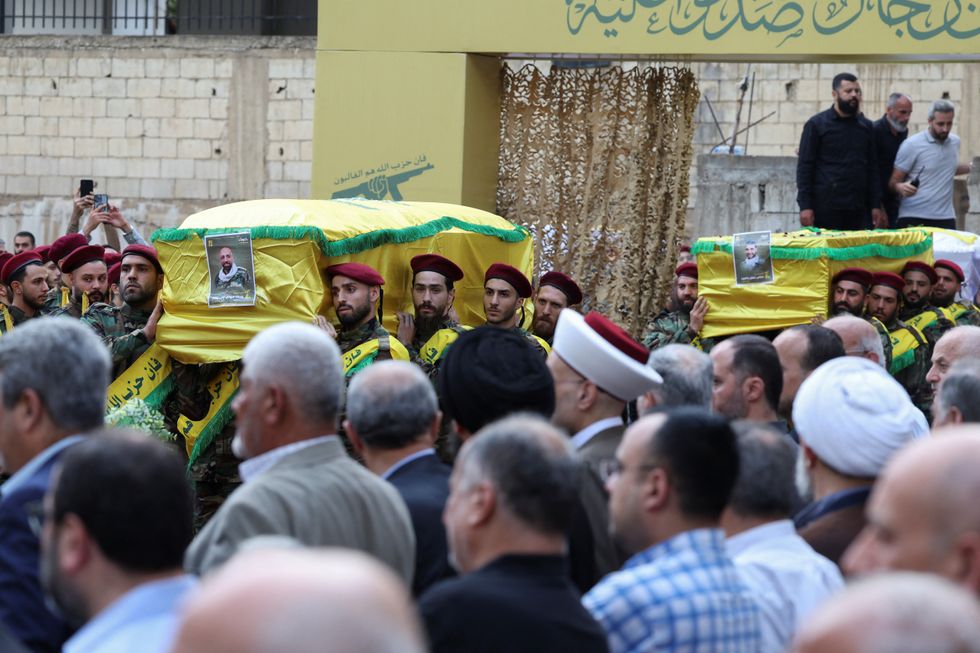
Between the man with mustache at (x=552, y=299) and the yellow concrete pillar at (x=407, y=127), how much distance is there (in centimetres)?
146

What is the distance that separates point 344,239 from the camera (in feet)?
24.4

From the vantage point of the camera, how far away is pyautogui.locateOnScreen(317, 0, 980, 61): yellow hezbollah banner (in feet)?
29.8

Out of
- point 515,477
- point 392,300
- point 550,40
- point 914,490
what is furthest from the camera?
point 550,40

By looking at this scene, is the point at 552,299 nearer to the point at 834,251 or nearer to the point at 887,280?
the point at 834,251

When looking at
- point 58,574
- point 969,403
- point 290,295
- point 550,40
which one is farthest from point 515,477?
point 550,40

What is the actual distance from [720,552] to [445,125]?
23.0 feet

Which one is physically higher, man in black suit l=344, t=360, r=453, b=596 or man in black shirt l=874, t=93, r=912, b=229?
man in black shirt l=874, t=93, r=912, b=229

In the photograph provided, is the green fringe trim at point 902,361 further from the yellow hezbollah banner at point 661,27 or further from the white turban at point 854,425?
the white turban at point 854,425

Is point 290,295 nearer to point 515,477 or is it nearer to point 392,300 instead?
point 392,300

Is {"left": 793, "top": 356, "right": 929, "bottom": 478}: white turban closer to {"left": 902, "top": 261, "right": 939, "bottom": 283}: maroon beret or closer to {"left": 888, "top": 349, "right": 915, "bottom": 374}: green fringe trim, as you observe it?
{"left": 888, "top": 349, "right": 915, "bottom": 374}: green fringe trim

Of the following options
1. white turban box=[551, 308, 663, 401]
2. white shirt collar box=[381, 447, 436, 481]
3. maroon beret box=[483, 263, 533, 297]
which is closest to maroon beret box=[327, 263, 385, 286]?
maroon beret box=[483, 263, 533, 297]

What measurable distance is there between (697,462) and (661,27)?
666cm

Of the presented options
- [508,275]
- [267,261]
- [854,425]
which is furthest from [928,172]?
[854,425]

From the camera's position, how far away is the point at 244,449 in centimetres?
356
